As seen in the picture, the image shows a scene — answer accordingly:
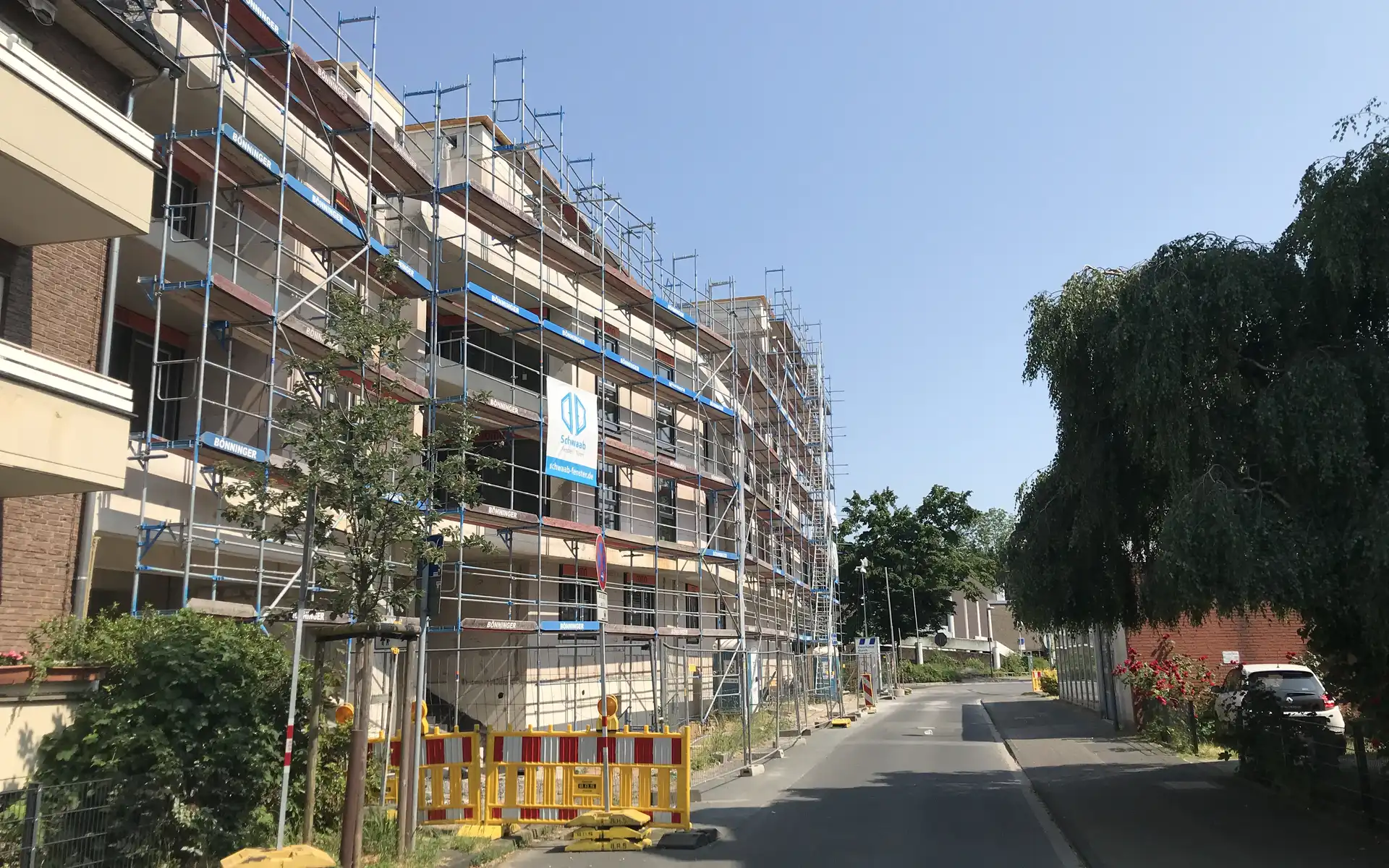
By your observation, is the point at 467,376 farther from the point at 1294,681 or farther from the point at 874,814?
the point at 1294,681

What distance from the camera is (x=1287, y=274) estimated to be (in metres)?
11.8

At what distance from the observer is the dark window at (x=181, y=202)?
15211 mm

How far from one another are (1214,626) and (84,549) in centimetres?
2309

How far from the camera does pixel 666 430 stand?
31281 mm

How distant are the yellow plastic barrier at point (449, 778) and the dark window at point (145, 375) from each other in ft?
20.8

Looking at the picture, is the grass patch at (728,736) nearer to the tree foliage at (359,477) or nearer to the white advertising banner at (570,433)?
the white advertising banner at (570,433)

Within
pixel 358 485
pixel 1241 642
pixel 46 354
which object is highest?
pixel 46 354

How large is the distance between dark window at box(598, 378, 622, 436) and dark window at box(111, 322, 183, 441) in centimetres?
1165

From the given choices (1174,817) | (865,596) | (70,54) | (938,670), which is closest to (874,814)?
(1174,817)

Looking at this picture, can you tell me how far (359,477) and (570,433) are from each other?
12.5 metres

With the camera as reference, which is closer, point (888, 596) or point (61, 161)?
point (61, 161)

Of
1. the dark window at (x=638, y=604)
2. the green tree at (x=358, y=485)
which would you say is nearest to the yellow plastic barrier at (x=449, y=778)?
the green tree at (x=358, y=485)

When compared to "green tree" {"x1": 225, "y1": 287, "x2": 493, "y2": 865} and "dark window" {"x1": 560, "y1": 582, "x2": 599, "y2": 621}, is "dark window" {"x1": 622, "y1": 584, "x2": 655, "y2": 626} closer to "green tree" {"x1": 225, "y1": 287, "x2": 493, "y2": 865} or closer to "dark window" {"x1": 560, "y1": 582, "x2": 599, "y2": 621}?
"dark window" {"x1": 560, "y1": 582, "x2": 599, "y2": 621}

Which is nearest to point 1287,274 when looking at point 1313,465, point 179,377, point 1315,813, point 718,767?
point 1313,465
